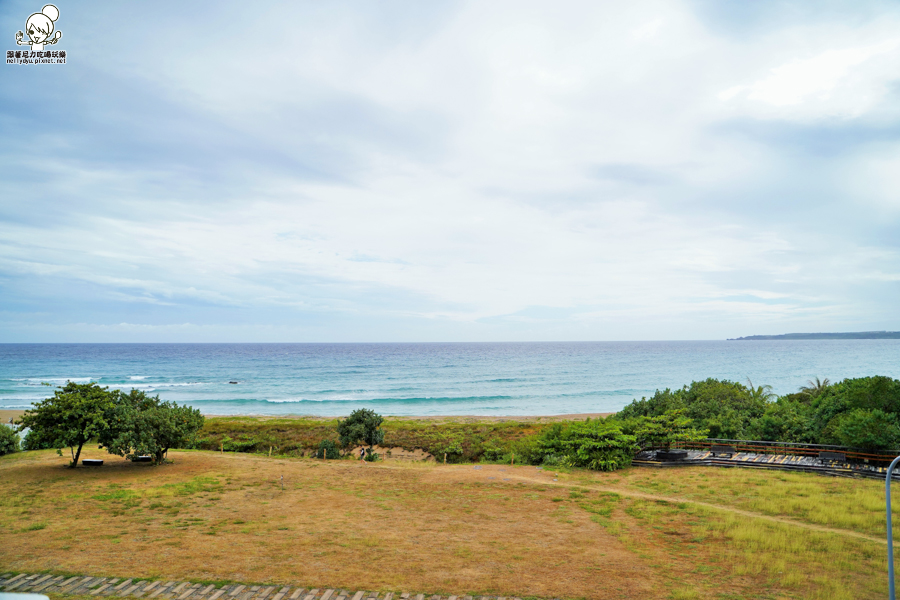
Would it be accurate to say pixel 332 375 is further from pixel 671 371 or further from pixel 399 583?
pixel 399 583

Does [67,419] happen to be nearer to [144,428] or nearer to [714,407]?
Result: [144,428]

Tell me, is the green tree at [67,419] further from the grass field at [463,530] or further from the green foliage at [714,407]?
the green foliage at [714,407]

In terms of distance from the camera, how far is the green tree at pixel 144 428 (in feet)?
60.0

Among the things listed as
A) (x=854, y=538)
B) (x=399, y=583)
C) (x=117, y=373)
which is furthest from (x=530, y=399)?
(x=117, y=373)

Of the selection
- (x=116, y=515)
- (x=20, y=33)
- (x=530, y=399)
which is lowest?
(x=530, y=399)

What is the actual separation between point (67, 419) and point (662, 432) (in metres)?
24.8

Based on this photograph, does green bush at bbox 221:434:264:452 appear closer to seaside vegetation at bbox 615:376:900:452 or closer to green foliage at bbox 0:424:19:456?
green foliage at bbox 0:424:19:456

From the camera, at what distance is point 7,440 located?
74.1 feet

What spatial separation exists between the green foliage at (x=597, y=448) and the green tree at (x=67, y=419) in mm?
18941

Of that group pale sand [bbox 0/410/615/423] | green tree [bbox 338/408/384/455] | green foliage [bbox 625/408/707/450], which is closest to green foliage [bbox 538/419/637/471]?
green foliage [bbox 625/408/707/450]

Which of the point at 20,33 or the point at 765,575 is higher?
the point at 20,33

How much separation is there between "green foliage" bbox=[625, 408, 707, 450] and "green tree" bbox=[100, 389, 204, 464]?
1952 centimetres

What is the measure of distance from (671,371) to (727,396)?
238ft

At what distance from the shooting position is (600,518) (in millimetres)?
13695
